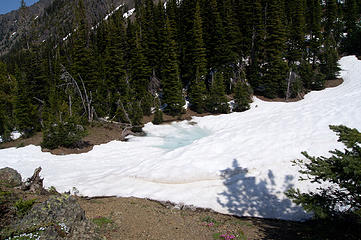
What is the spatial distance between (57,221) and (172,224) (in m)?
4.01

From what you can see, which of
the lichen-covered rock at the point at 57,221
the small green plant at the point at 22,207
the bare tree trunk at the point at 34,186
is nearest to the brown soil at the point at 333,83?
the bare tree trunk at the point at 34,186

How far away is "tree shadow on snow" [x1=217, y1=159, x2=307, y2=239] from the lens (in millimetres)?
8520

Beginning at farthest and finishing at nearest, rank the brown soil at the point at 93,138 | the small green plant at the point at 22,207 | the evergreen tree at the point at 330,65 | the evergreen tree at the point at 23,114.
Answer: the evergreen tree at the point at 330,65
the evergreen tree at the point at 23,114
the brown soil at the point at 93,138
the small green plant at the point at 22,207

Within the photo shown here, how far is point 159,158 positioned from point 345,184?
37.2 feet

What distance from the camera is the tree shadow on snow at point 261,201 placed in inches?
335

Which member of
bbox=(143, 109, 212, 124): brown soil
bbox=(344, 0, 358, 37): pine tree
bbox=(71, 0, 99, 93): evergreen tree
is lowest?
bbox=(143, 109, 212, 124): brown soil

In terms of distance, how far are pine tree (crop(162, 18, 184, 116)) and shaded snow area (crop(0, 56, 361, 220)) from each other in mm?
9206

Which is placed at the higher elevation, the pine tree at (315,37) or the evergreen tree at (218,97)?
the pine tree at (315,37)

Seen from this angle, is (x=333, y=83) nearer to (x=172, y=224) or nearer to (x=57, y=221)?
(x=172, y=224)

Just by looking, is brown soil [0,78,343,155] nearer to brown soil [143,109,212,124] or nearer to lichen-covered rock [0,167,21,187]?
brown soil [143,109,212,124]

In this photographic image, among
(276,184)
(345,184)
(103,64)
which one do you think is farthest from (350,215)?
(103,64)

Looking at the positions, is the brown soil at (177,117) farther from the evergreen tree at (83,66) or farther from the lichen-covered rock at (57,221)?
the lichen-covered rock at (57,221)

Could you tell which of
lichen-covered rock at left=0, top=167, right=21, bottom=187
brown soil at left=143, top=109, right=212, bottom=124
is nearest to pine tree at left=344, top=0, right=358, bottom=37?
brown soil at left=143, top=109, right=212, bottom=124

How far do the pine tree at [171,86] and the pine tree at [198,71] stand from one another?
74.9 inches
